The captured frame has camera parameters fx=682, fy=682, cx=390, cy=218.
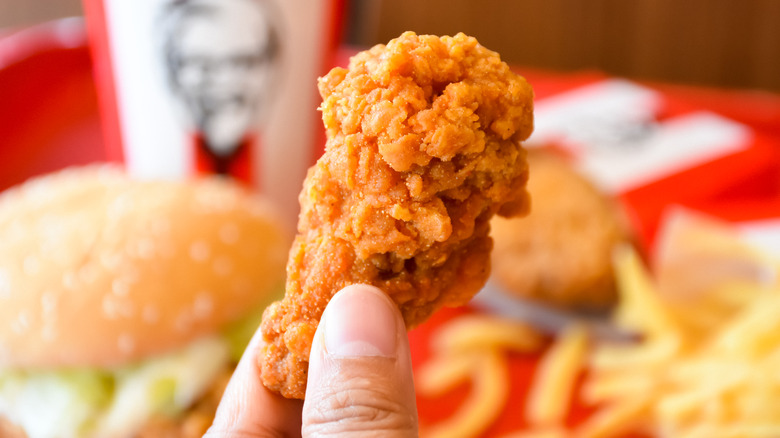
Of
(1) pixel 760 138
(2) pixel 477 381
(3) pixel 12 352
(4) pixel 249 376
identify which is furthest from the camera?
(1) pixel 760 138

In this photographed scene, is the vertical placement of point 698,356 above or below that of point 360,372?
below

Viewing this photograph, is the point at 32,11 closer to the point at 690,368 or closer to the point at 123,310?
the point at 123,310

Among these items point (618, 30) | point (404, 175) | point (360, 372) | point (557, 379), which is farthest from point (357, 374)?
point (618, 30)

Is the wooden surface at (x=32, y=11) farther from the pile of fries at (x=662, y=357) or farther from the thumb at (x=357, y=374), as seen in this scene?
the thumb at (x=357, y=374)

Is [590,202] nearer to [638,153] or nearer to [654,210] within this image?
[654,210]

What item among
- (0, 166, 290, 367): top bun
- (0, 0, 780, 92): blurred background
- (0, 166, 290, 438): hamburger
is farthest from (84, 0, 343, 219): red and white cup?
(0, 0, 780, 92): blurred background

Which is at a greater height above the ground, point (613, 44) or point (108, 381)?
point (613, 44)

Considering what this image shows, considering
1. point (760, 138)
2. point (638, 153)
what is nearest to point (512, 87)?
point (638, 153)
